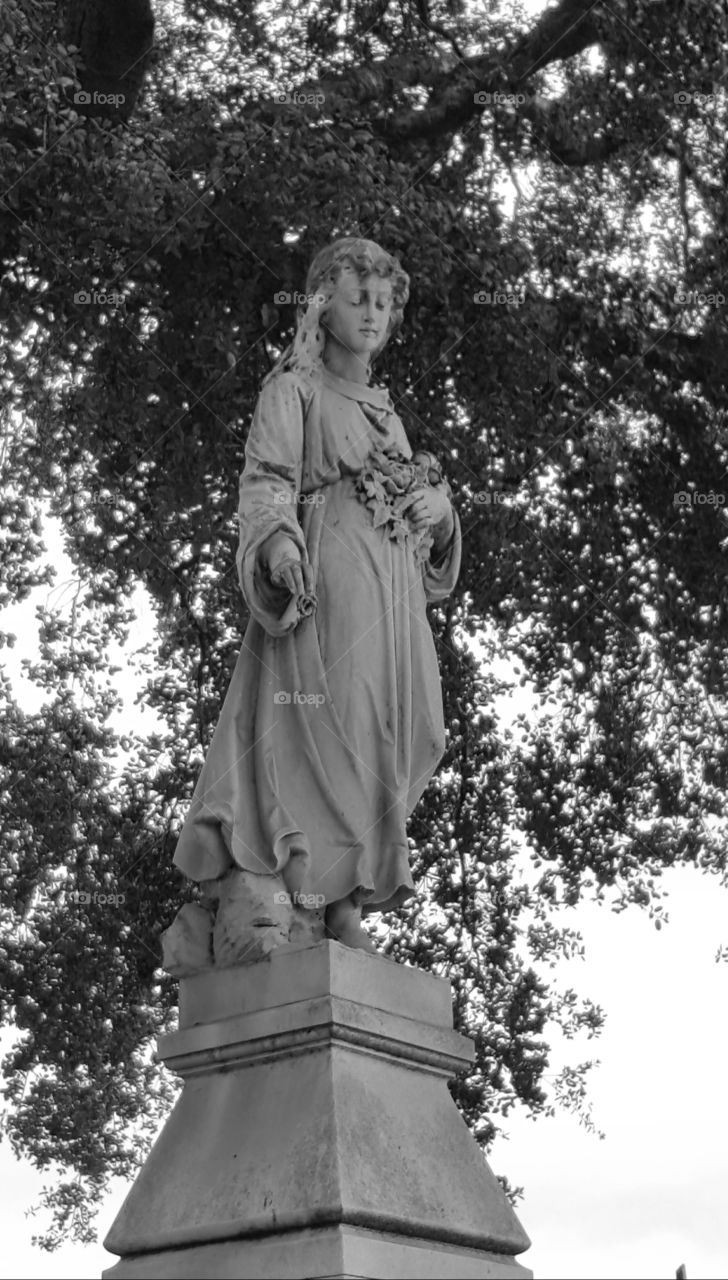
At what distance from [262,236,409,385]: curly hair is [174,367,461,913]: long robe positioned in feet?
0.65

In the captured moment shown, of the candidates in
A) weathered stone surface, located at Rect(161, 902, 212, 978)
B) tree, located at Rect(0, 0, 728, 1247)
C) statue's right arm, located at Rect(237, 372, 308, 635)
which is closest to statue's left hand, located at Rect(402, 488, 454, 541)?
statue's right arm, located at Rect(237, 372, 308, 635)

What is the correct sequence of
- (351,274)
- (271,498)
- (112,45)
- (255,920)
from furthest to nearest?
1. (112,45)
2. (351,274)
3. (271,498)
4. (255,920)

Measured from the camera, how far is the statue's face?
6.92 metres

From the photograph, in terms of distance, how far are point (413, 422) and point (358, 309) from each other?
465cm

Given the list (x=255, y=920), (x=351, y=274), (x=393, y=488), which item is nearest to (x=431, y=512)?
(x=393, y=488)

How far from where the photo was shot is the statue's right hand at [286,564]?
20.3ft

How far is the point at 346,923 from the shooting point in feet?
20.4

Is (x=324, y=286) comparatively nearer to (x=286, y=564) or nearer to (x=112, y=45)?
(x=286, y=564)

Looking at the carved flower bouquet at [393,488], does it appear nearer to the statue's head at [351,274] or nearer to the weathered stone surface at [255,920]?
the statue's head at [351,274]

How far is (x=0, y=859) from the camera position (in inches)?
525

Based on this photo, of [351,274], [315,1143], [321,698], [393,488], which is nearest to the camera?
[315,1143]

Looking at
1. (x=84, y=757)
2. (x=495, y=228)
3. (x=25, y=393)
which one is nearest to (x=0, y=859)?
(x=84, y=757)

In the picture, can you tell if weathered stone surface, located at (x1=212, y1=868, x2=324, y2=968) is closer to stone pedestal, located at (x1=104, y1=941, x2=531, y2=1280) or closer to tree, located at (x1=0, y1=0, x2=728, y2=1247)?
stone pedestal, located at (x1=104, y1=941, x2=531, y2=1280)

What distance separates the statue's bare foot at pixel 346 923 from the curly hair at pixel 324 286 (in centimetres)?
190
